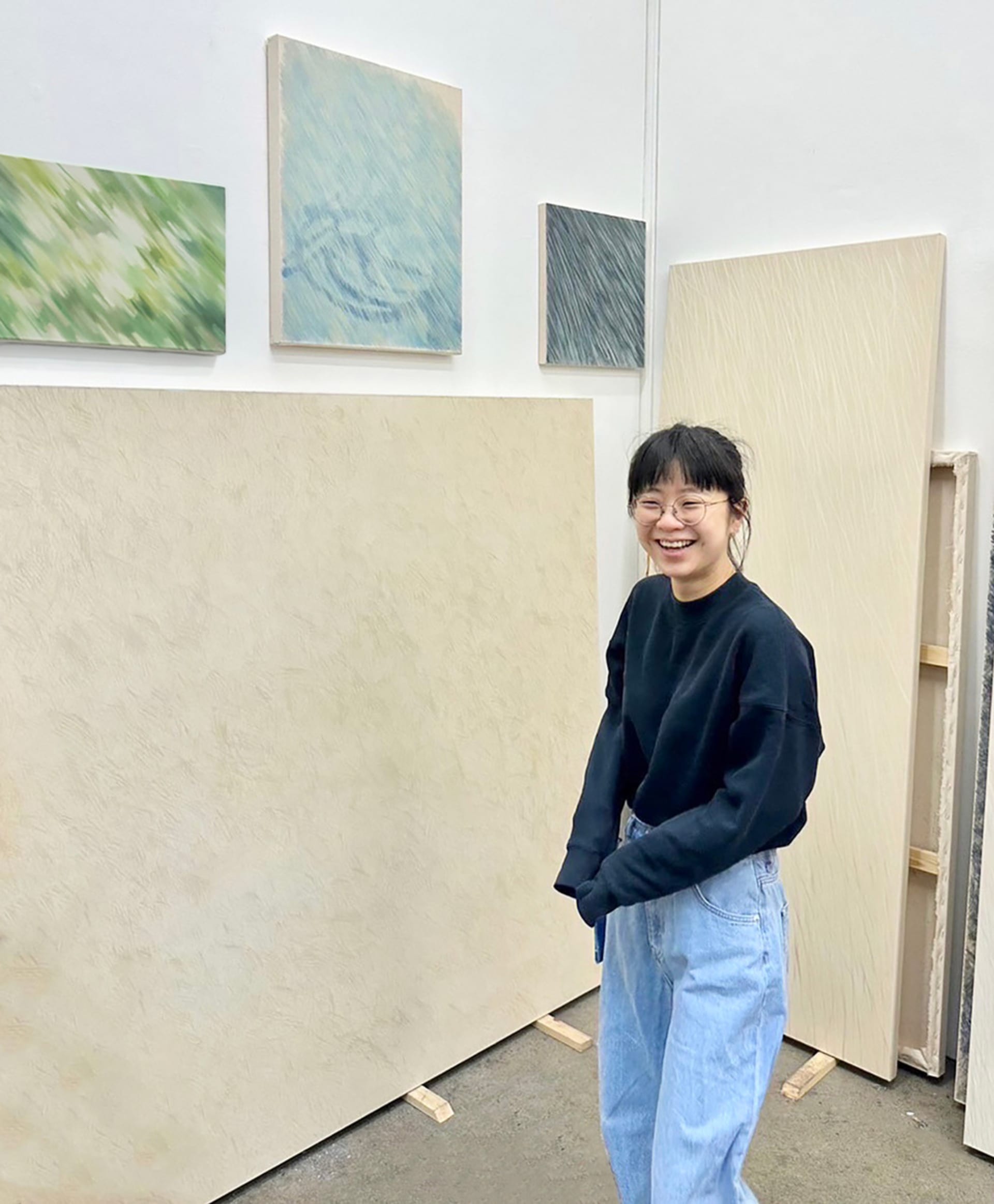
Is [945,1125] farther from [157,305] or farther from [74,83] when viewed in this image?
[74,83]

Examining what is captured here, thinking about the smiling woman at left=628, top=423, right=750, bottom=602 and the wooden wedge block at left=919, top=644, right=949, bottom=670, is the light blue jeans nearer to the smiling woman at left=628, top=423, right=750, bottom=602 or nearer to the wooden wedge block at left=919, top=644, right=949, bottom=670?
the smiling woman at left=628, top=423, right=750, bottom=602

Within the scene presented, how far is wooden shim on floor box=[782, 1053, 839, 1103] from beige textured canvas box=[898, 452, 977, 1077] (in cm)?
16

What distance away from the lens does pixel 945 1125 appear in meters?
2.24

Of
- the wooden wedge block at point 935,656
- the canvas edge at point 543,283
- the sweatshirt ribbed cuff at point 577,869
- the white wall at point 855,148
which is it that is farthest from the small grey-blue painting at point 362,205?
the wooden wedge block at point 935,656

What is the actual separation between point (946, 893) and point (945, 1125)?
46cm

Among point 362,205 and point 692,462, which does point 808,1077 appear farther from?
point 362,205

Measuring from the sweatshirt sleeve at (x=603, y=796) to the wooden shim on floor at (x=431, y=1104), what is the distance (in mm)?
806

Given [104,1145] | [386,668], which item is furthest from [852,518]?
[104,1145]

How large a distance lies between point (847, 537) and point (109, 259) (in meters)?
1.56

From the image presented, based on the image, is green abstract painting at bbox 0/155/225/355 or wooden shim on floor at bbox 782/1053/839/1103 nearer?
green abstract painting at bbox 0/155/225/355

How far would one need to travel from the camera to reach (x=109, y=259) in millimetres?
1753

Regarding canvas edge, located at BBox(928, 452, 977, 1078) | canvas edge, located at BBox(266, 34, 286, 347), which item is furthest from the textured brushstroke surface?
canvas edge, located at BBox(266, 34, 286, 347)

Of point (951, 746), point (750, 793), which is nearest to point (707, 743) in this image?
point (750, 793)

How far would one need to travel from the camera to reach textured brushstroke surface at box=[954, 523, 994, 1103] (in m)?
2.18
